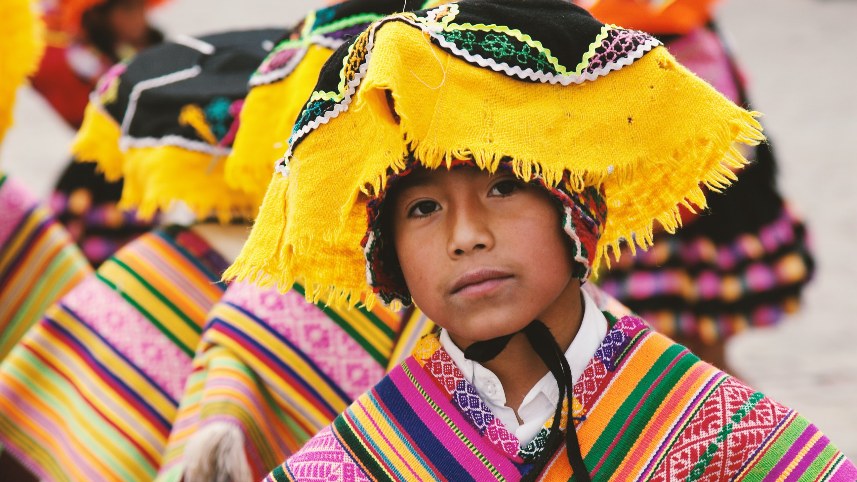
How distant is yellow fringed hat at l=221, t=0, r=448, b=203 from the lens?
247 cm

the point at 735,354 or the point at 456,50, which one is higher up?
the point at 456,50

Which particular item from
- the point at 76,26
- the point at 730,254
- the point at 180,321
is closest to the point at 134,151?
the point at 180,321

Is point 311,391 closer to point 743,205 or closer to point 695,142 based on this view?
point 695,142

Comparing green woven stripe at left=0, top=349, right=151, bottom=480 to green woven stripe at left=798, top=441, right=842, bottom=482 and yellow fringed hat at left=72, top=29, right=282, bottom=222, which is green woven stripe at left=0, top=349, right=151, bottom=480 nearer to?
yellow fringed hat at left=72, top=29, right=282, bottom=222

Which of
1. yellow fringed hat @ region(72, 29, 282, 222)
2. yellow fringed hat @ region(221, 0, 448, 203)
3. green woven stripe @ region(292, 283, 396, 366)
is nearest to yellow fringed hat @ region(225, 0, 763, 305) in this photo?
yellow fringed hat @ region(221, 0, 448, 203)

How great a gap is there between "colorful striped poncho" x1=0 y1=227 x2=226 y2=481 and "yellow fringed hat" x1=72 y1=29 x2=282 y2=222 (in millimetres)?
157

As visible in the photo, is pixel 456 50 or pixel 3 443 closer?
pixel 456 50

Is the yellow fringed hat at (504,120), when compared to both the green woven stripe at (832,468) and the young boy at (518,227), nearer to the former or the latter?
the young boy at (518,227)

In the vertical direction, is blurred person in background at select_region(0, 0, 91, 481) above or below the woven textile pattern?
above

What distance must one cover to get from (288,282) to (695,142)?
0.68m

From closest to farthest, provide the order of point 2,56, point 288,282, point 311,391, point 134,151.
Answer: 1. point 288,282
2. point 311,391
3. point 134,151
4. point 2,56

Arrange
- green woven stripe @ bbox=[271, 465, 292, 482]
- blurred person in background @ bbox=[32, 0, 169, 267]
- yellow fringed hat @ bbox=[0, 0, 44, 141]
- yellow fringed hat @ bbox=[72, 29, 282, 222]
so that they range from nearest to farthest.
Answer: green woven stripe @ bbox=[271, 465, 292, 482] → yellow fringed hat @ bbox=[72, 29, 282, 222] → yellow fringed hat @ bbox=[0, 0, 44, 141] → blurred person in background @ bbox=[32, 0, 169, 267]

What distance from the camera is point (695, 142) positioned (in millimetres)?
1923

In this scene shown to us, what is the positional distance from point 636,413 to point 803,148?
670cm
